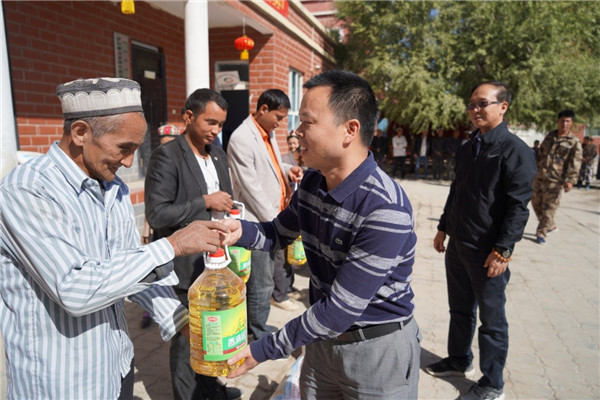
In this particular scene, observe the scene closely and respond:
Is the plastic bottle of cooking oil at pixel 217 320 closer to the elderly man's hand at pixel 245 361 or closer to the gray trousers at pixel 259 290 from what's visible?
the elderly man's hand at pixel 245 361

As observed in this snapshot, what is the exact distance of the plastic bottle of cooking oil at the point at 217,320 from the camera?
5.52ft

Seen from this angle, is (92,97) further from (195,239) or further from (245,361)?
(245,361)

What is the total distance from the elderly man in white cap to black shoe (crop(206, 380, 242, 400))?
1.32 meters

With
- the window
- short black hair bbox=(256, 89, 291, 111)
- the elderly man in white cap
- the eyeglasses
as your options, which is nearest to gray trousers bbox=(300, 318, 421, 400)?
the elderly man in white cap

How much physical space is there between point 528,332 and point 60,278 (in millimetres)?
4550

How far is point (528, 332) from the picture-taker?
165 inches

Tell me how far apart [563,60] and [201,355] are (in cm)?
1659

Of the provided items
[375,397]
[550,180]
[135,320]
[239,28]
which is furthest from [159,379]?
[550,180]

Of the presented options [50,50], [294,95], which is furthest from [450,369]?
[294,95]

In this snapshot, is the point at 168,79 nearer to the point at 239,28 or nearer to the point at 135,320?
the point at 239,28

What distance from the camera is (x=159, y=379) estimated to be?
3314 millimetres

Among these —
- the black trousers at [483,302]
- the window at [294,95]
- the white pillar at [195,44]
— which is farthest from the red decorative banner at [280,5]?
the black trousers at [483,302]

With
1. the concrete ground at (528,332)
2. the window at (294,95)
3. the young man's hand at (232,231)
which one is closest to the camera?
the young man's hand at (232,231)

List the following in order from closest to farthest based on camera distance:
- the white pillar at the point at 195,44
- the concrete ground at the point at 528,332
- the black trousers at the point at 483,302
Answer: the black trousers at the point at 483,302 < the concrete ground at the point at 528,332 < the white pillar at the point at 195,44
